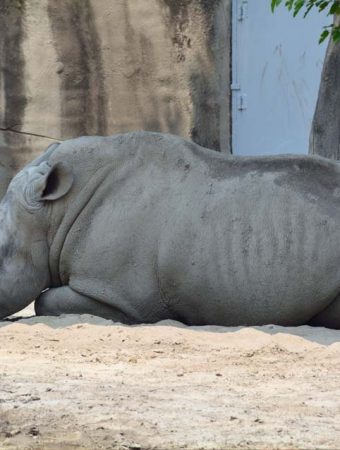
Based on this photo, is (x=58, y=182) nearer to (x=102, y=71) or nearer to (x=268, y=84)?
(x=102, y=71)

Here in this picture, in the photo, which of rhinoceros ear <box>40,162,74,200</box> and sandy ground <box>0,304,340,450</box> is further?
rhinoceros ear <box>40,162,74,200</box>

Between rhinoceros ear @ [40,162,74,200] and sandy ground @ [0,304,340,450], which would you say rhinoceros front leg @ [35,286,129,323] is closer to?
sandy ground @ [0,304,340,450]

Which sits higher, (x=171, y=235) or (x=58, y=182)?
(x=58, y=182)

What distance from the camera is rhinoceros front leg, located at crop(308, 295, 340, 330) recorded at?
7059mm

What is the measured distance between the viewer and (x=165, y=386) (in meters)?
5.55

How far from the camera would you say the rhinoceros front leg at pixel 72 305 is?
737 centimetres

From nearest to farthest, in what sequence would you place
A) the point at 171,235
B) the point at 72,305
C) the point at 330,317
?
the point at 330,317, the point at 171,235, the point at 72,305

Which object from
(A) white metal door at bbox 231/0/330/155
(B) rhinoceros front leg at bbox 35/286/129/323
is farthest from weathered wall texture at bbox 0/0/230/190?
(B) rhinoceros front leg at bbox 35/286/129/323

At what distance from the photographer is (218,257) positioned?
283 inches

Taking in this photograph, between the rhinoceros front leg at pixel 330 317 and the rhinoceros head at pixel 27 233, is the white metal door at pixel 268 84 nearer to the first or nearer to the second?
the rhinoceros head at pixel 27 233

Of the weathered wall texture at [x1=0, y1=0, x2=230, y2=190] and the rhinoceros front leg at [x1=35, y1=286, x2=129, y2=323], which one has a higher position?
the weathered wall texture at [x1=0, y1=0, x2=230, y2=190]

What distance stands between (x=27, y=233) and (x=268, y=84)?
4.68m

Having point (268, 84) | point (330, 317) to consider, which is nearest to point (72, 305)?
point (330, 317)

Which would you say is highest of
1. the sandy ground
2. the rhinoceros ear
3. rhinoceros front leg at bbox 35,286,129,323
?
the rhinoceros ear
